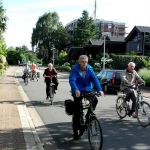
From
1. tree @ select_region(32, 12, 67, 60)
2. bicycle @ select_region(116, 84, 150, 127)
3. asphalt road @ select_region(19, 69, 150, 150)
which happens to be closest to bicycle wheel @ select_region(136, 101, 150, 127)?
bicycle @ select_region(116, 84, 150, 127)

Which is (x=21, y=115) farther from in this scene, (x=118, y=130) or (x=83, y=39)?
(x=83, y=39)

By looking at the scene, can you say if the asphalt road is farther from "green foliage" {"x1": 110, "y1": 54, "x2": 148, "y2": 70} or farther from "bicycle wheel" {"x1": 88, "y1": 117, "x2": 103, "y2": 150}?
"green foliage" {"x1": 110, "y1": 54, "x2": 148, "y2": 70}

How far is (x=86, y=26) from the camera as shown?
10075 cm

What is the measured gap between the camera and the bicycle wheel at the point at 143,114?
453 inches

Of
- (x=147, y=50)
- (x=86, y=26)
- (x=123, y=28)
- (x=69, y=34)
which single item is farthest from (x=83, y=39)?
(x=123, y=28)

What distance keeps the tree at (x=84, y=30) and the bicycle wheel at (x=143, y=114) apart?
88.4 meters

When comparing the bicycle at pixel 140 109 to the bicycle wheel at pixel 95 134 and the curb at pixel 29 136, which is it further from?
the bicycle wheel at pixel 95 134

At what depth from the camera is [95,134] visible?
8.10m

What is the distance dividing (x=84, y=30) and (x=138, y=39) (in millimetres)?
33895

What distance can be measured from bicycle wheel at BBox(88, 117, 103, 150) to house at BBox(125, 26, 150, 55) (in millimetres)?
58096

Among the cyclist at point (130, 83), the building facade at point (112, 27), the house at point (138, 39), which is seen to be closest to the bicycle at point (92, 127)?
the cyclist at point (130, 83)

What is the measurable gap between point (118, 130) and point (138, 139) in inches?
50.2

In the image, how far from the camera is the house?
65.9m

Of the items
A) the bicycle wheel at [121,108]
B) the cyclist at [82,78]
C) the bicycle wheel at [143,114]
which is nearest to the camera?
the cyclist at [82,78]
